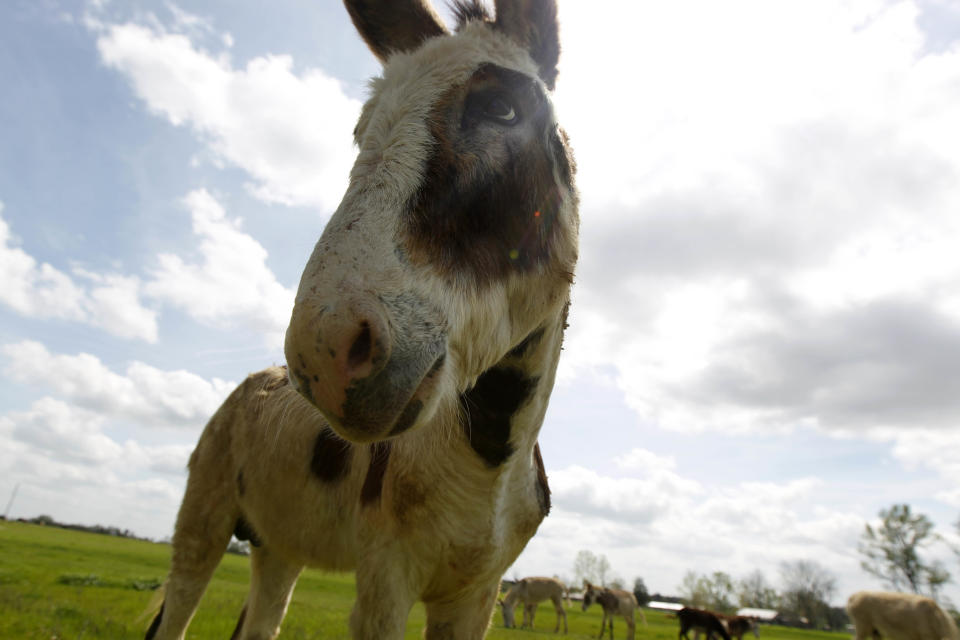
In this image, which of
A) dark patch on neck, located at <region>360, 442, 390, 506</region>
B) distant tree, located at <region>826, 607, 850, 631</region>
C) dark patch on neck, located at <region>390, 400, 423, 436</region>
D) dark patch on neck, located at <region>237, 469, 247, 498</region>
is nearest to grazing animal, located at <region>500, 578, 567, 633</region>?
dark patch on neck, located at <region>237, 469, 247, 498</region>

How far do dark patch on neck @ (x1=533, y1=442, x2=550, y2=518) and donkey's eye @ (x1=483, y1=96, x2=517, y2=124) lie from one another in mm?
2148

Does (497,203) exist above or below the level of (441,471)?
above

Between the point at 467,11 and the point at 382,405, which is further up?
the point at 467,11

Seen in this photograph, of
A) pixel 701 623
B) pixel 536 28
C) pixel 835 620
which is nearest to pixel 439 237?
pixel 536 28

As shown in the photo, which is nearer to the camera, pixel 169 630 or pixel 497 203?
pixel 497 203

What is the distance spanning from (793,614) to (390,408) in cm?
11564

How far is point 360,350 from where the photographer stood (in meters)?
1.27

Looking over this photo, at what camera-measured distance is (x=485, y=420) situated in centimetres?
279

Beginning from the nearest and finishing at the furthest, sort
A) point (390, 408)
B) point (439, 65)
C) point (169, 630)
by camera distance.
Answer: point (390, 408), point (439, 65), point (169, 630)

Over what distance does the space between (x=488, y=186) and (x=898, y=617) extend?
88.0ft

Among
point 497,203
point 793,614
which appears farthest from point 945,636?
point 793,614

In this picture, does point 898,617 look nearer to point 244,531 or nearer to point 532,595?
point 532,595

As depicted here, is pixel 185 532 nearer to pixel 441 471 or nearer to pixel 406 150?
pixel 441 471

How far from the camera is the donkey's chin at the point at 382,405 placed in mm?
1290
